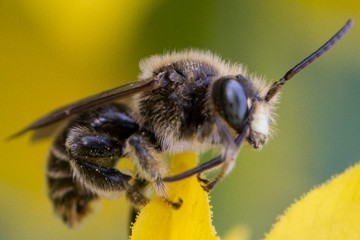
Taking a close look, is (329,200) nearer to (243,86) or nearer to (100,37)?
(243,86)

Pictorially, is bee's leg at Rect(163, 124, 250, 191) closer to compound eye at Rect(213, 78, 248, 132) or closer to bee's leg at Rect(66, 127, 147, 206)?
compound eye at Rect(213, 78, 248, 132)

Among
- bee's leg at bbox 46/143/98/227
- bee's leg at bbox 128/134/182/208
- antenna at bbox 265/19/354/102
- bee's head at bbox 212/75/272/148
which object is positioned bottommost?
bee's leg at bbox 46/143/98/227

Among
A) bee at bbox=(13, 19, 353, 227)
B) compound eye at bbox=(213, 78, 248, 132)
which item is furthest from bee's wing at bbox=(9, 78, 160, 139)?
compound eye at bbox=(213, 78, 248, 132)

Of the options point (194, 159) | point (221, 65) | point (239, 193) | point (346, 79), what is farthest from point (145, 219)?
point (346, 79)

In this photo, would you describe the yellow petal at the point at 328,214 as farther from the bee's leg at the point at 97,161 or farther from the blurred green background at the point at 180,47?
the blurred green background at the point at 180,47

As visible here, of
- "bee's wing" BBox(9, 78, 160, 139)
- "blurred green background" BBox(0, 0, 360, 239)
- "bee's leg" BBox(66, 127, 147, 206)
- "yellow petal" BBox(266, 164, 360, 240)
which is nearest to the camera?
"yellow petal" BBox(266, 164, 360, 240)

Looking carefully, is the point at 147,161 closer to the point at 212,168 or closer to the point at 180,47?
the point at 212,168

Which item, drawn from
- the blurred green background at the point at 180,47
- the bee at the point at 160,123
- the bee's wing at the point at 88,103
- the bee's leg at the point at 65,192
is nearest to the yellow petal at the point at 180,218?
the bee at the point at 160,123
